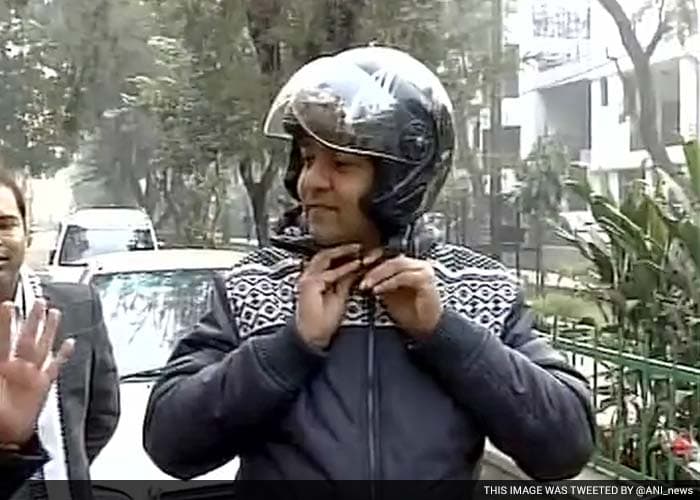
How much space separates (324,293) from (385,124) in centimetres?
14

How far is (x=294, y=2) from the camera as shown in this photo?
219 centimetres

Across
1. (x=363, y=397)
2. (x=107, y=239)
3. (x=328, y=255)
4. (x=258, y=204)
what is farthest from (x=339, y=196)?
(x=107, y=239)

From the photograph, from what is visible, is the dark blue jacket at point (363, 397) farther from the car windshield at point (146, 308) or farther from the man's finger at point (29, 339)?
the car windshield at point (146, 308)

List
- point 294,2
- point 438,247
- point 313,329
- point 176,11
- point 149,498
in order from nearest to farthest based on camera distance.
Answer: point 313,329 < point 438,247 < point 149,498 < point 294,2 < point 176,11

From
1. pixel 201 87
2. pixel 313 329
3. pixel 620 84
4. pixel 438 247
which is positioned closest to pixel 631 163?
pixel 620 84

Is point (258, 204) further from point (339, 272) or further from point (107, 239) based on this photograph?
point (339, 272)

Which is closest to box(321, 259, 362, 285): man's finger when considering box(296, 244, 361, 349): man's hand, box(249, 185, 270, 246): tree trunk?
box(296, 244, 361, 349): man's hand

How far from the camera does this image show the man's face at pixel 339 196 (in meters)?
0.85

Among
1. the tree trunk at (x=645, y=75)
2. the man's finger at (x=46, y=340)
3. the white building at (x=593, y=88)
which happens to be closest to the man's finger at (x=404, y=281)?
the man's finger at (x=46, y=340)

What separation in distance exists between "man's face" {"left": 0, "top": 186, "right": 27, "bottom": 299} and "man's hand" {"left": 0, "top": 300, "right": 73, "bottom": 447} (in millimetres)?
338

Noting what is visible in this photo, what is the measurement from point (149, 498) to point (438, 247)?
A: 858 mm

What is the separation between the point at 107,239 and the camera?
A: 2605 millimetres

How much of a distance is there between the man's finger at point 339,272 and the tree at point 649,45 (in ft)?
5.01

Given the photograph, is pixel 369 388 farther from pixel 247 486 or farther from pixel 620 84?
pixel 620 84
